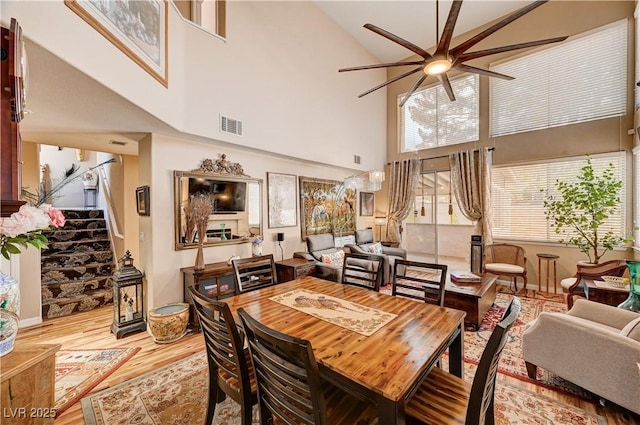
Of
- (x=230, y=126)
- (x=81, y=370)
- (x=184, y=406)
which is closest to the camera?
(x=184, y=406)

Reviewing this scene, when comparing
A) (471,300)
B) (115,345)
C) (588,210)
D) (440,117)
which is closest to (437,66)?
(471,300)

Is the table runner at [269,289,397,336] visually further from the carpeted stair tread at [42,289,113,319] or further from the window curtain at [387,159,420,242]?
the window curtain at [387,159,420,242]

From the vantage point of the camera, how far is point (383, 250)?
5.61 meters

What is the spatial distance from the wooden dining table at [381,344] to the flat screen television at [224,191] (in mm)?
2028

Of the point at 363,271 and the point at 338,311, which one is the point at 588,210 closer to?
the point at 363,271

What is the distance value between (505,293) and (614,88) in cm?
382

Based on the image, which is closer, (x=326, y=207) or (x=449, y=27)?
(x=449, y=27)

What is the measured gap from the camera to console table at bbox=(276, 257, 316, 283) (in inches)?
157

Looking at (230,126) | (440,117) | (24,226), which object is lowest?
(24,226)

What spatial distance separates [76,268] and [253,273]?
3658 mm

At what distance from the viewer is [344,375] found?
1.10 metres

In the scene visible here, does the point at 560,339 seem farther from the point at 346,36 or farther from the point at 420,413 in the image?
the point at 346,36

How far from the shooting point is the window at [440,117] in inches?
220

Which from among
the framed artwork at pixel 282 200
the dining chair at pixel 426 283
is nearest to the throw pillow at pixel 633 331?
the dining chair at pixel 426 283
